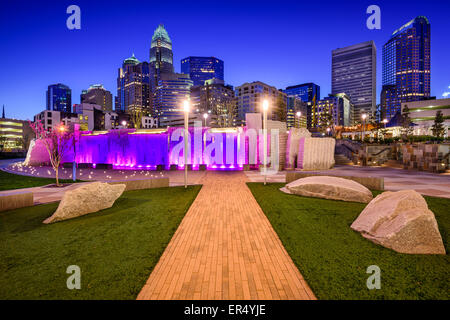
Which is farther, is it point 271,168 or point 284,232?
point 271,168

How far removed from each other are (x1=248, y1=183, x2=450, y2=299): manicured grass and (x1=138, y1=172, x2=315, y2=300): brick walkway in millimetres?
308

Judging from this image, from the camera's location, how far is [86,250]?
4332 mm

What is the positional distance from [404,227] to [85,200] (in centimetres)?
899

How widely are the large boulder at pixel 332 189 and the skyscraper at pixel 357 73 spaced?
209171mm

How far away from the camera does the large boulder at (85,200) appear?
6.34m

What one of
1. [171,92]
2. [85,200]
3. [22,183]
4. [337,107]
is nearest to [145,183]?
[85,200]

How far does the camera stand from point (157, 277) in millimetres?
3463

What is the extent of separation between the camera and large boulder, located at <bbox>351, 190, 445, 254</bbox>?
417 cm

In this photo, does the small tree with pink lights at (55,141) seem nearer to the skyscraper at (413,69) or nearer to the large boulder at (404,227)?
the large boulder at (404,227)

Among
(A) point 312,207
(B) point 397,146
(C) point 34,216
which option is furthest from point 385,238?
(B) point 397,146

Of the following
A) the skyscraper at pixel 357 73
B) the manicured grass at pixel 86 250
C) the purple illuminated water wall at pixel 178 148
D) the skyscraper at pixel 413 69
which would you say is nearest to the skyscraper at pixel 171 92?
the purple illuminated water wall at pixel 178 148

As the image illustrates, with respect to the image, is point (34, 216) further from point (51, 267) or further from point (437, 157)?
point (437, 157)

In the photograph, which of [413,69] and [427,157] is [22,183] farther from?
[413,69]

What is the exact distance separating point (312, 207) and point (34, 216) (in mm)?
9496
